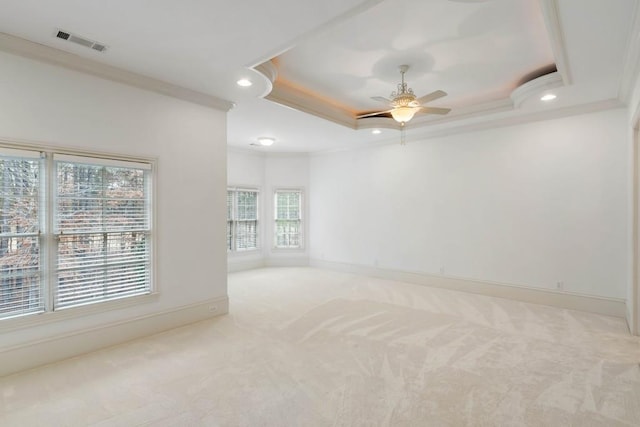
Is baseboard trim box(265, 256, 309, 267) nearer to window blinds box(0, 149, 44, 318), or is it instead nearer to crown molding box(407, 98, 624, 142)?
crown molding box(407, 98, 624, 142)

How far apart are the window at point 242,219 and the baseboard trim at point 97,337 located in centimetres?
336

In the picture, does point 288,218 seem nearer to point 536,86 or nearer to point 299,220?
point 299,220

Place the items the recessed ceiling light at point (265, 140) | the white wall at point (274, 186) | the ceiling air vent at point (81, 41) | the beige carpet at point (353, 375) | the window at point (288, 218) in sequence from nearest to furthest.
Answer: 1. the beige carpet at point (353, 375)
2. the ceiling air vent at point (81, 41)
3. the recessed ceiling light at point (265, 140)
4. the white wall at point (274, 186)
5. the window at point (288, 218)

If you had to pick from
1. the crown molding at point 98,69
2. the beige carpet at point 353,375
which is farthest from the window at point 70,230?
the crown molding at point 98,69

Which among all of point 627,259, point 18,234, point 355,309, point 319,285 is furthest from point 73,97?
point 627,259

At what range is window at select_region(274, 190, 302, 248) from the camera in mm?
8250

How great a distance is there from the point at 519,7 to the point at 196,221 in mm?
4051

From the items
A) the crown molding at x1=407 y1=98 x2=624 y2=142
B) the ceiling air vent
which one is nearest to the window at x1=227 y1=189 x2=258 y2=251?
the crown molding at x1=407 y1=98 x2=624 y2=142

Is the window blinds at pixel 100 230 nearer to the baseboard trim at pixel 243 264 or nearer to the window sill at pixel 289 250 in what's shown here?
the baseboard trim at pixel 243 264

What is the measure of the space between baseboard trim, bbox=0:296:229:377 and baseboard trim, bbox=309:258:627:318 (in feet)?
12.1

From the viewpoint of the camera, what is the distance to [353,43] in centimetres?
333

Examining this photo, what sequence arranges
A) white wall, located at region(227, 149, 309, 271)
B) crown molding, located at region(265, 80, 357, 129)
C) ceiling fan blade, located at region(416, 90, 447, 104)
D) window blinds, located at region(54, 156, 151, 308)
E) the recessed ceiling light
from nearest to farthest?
window blinds, located at region(54, 156, 151, 308) < ceiling fan blade, located at region(416, 90, 447, 104) < crown molding, located at region(265, 80, 357, 129) < the recessed ceiling light < white wall, located at region(227, 149, 309, 271)

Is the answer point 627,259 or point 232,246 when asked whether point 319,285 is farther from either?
point 627,259

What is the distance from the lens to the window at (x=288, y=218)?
27.1ft
